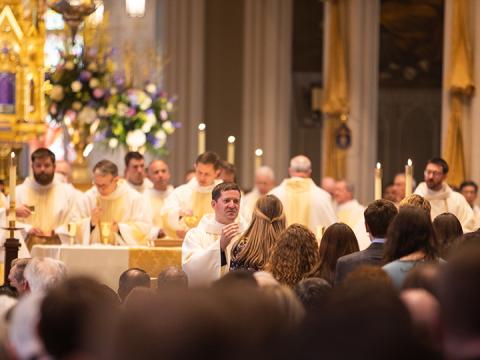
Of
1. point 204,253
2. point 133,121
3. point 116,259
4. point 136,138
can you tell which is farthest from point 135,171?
point 204,253

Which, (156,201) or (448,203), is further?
(156,201)

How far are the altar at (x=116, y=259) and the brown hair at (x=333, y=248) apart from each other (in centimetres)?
299

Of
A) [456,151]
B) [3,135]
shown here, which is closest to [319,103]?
[456,151]

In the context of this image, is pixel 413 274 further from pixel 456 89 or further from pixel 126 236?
pixel 456 89

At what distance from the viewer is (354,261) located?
6602 millimetres

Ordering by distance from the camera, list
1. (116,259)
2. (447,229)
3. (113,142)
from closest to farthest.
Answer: (447,229)
(116,259)
(113,142)

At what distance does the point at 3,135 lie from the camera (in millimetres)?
13414

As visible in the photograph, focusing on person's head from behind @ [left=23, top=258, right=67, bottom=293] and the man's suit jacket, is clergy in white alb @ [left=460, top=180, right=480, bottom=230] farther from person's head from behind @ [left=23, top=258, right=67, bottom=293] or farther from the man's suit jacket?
person's head from behind @ [left=23, top=258, right=67, bottom=293]

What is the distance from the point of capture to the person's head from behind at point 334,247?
7.11 meters

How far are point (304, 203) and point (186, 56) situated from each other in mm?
8734

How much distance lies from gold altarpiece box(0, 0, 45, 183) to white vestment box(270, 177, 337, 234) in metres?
3.14

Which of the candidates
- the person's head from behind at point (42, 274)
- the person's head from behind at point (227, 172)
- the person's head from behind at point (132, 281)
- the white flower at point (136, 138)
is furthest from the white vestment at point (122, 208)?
the person's head from behind at point (42, 274)

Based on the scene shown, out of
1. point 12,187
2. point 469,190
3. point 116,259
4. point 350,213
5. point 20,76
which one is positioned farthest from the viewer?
point 469,190

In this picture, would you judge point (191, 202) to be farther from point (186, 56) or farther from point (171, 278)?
point (186, 56)
